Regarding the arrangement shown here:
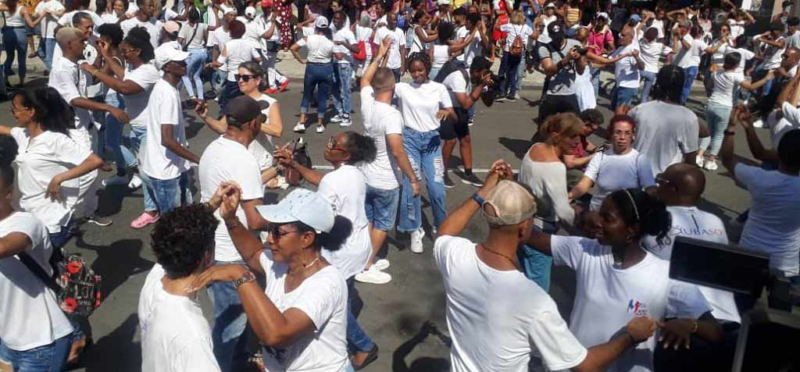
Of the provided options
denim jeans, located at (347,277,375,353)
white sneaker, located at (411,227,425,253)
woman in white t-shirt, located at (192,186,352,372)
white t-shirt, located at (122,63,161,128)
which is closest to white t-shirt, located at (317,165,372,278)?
denim jeans, located at (347,277,375,353)

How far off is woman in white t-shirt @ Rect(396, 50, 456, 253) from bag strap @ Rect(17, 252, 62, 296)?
3476 millimetres

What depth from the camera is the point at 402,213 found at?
21.8 feet

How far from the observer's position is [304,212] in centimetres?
308

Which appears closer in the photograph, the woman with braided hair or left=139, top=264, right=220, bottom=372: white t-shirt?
left=139, top=264, right=220, bottom=372: white t-shirt

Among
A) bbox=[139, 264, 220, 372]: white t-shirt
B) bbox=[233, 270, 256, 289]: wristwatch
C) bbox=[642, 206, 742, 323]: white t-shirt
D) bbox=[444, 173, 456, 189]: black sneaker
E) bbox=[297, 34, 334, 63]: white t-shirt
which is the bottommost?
bbox=[444, 173, 456, 189]: black sneaker

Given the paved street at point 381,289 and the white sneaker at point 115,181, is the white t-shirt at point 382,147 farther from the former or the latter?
the white sneaker at point 115,181

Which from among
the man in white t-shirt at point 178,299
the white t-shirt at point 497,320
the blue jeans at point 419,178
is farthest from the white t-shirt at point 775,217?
the man in white t-shirt at point 178,299

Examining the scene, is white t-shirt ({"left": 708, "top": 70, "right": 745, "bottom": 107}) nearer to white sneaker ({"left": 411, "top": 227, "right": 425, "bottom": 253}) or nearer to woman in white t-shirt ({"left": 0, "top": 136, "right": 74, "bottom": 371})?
white sneaker ({"left": 411, "top": 227, "right": 425, "bottom": 253})

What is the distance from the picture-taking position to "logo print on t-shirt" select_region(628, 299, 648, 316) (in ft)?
9.86

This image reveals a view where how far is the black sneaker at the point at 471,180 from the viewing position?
858 cm

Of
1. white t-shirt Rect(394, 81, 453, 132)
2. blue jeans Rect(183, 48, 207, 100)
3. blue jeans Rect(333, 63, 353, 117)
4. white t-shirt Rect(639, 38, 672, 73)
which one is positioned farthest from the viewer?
blue jeans Rect(183, 48, 207, 100)

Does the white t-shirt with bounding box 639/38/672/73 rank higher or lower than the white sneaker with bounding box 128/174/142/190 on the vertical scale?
higher

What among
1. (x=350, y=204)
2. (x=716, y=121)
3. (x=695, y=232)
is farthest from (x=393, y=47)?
(x=695, y=232)

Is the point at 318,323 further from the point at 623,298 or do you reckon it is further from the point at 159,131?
the point at 159,131
